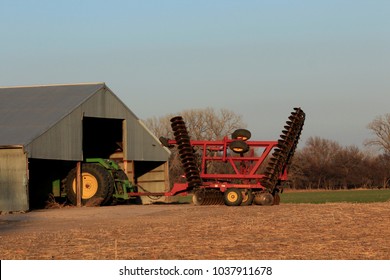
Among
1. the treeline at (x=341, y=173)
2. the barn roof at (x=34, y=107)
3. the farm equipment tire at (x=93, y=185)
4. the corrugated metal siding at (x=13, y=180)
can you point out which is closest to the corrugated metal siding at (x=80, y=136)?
the barn roof at (x=34, y=107)

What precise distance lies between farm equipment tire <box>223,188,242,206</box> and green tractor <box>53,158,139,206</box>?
20.4 ft

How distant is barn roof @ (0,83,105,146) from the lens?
3050 centimetres

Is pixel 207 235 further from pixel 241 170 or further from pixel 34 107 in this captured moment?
pixel 34 107

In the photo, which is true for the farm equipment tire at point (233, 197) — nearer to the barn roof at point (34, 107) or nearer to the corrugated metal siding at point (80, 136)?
the corrugated metal siding at point (80, 136)

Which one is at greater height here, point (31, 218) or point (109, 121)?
point (109, 121)

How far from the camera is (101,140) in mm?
38562

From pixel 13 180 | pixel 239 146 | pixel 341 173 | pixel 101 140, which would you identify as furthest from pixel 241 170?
pixel 341 173

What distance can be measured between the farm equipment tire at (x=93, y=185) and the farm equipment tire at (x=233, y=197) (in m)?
6.21

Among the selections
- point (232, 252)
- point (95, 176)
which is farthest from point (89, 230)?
point (95, 176)

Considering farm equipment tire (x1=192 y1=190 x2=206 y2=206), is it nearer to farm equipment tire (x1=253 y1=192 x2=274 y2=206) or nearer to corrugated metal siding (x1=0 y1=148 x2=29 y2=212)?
farm equipment tire (x1=253 y1=192 x2=274 y2=206)

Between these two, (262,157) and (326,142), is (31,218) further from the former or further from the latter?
(326,142)

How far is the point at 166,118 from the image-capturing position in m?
111

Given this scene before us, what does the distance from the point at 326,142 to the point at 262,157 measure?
8844cm

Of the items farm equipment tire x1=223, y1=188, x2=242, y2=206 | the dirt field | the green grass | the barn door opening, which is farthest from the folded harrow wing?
the green grass
